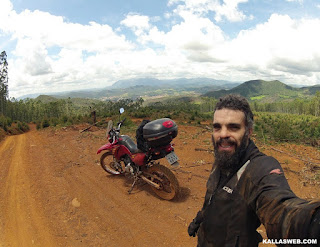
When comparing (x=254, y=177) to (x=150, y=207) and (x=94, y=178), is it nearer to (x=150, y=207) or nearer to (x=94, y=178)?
(x=150, y=207)

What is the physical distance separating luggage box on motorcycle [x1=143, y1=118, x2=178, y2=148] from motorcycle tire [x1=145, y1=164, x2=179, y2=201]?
23.9 inches

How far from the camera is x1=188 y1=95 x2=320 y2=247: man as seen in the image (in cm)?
95

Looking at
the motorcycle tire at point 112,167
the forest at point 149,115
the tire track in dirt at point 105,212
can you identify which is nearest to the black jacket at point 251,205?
the tire track in dirt at point 105,212

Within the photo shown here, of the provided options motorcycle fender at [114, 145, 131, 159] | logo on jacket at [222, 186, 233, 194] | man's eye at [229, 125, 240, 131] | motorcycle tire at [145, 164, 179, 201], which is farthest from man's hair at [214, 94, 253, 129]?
motorcycle fender at [114, 145, 131, 159]

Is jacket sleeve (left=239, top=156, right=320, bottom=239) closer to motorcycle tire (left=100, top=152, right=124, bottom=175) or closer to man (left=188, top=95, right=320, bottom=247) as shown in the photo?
man (left=188, top=95, right=320, bottom=247)

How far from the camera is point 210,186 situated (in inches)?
60.9

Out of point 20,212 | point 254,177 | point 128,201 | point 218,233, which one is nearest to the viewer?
point 254,177

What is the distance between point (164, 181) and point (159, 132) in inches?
47.0

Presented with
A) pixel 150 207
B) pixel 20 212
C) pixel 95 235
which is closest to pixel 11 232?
pixel 20 212

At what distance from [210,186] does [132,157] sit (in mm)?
3129

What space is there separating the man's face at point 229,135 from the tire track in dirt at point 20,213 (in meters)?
3.28

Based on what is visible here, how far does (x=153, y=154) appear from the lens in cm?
414

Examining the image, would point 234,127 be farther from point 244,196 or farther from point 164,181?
point 164,181

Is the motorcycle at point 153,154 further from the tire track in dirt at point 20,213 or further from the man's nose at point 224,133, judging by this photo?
the man's nose at point 224,133
